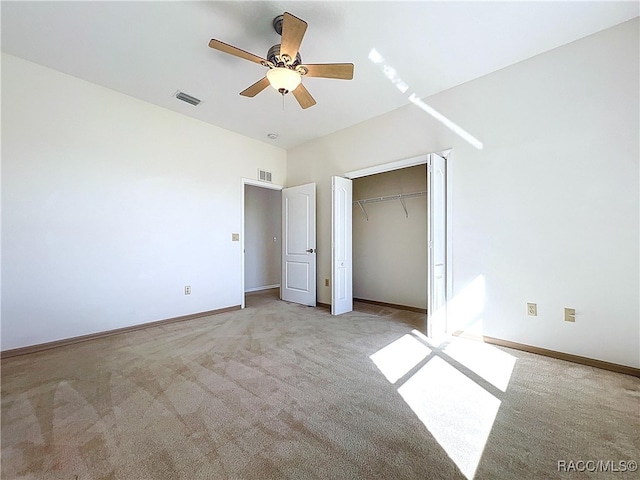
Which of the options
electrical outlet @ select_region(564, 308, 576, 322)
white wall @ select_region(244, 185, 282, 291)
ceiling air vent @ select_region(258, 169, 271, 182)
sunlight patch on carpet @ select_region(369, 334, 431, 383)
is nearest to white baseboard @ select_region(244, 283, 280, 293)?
white wall @ select_region(244, 185, 282, 291)

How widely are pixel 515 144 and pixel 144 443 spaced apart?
378 centimetres

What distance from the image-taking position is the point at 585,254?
244 centimetres

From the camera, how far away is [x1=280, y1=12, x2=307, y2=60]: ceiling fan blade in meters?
1.79

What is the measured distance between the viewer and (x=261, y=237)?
665 centimetres

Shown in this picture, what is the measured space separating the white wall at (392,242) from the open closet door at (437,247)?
3.62 ft

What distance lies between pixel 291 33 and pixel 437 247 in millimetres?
2480

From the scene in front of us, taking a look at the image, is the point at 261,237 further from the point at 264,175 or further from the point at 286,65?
the point at 286,65

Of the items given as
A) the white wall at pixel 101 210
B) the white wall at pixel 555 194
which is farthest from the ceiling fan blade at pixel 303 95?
the white wall at pixel 101 210

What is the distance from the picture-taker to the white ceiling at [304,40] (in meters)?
2.13

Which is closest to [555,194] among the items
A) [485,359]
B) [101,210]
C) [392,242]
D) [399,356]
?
[485,359]

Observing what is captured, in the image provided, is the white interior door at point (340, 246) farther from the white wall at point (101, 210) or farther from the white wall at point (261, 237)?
the white wall at point (261, 237)

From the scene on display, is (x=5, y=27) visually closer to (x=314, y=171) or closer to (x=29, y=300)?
(x=29, y=300)

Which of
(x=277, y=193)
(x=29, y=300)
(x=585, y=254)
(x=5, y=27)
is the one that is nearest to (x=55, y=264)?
(x=29, y=300)

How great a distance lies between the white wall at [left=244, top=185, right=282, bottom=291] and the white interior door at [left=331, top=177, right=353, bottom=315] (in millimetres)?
2700
